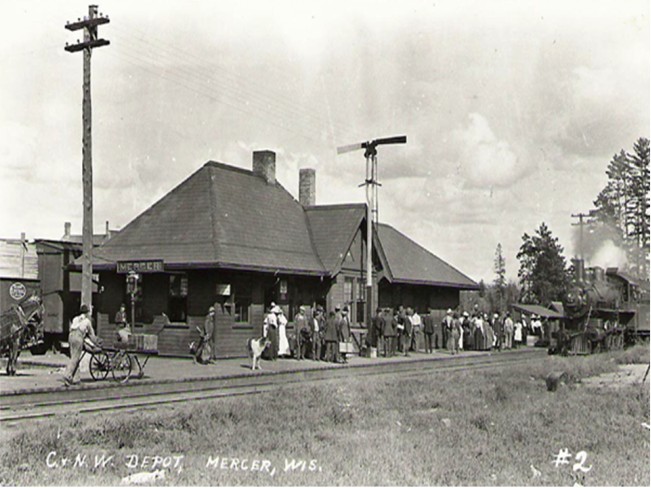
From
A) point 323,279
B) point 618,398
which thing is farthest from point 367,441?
point 323,279

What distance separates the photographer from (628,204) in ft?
196

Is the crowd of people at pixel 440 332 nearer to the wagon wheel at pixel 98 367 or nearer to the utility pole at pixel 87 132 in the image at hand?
the utility pole at pixel 87 132

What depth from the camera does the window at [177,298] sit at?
2389 centimetres

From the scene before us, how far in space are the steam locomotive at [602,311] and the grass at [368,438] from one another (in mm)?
15589

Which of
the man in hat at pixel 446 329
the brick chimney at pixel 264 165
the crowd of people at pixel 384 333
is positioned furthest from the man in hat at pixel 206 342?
the man in hat at pixel 446 329

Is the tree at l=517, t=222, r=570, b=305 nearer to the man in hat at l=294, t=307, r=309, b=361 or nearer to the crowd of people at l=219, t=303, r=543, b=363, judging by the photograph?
the crowd of people at l=219, t=303, r=543, b=363

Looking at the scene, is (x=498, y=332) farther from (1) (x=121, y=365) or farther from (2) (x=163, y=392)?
(2) (x=163, y=392)

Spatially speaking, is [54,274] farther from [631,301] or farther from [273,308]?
[631,301]

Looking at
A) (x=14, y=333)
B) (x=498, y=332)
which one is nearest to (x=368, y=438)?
(x=14, y=333)

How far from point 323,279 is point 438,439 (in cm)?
1749

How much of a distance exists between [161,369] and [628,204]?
1912 inches

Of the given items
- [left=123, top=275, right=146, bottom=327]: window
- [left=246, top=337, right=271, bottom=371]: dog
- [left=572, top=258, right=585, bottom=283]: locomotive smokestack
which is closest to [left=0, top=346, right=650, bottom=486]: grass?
[left=246, top=337, right=271, bottom=371]: dog

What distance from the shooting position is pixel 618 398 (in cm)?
1510

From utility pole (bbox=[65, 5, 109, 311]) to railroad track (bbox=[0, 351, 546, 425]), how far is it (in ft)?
10.6
